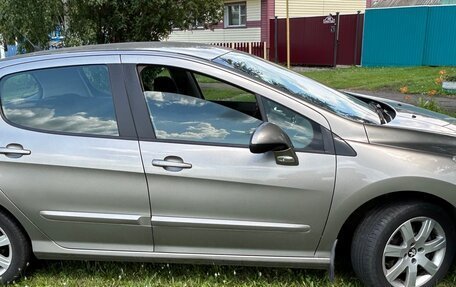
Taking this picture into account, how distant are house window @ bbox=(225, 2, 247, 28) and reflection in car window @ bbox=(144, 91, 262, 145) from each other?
20815mm

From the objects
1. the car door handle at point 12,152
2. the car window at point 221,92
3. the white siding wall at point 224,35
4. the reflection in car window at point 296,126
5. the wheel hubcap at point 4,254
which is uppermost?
the car window at point 221,92

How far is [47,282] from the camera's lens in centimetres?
343

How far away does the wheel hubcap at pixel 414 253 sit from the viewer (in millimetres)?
2955

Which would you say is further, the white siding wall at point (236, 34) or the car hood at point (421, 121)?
the white siding wall at point (236, 34)

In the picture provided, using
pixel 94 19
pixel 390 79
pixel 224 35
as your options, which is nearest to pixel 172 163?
pixel 94 19

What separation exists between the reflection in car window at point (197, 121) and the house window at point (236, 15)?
68.3ft

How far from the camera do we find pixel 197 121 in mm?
3078

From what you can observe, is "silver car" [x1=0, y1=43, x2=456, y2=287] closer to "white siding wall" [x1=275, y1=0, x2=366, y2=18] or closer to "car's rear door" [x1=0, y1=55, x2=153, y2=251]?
"car's rear door" [x1=0, y1=55, x2=153, y2=251]

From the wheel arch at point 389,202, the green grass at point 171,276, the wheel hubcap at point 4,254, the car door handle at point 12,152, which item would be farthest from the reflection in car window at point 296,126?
the wheel hubcap at point 4,254

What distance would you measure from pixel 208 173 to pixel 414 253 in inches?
54.1

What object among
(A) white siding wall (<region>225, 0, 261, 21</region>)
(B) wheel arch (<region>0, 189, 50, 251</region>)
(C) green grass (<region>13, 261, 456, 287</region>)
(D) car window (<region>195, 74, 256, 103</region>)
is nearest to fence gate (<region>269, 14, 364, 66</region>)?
(A) white siding wall (<region>225, 0, 261, 21</region>)

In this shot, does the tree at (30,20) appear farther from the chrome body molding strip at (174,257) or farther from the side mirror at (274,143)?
the side mirror at (274,143)

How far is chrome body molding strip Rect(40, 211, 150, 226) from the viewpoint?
305 cm

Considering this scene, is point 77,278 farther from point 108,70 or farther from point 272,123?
point 272,123
